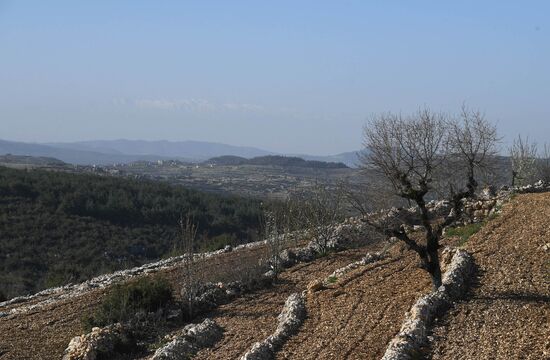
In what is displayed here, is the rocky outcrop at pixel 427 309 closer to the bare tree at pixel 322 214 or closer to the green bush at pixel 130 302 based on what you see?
the green bush at pixel 130 302

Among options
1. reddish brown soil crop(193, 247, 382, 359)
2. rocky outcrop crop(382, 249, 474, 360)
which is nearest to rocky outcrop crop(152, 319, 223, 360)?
reddish brown soil crop(193, 247, 382, 359)

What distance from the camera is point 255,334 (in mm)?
14672

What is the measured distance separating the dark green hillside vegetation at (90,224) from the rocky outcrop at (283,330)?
18336 millimetres

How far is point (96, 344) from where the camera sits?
15266mm

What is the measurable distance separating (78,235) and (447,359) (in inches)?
1586

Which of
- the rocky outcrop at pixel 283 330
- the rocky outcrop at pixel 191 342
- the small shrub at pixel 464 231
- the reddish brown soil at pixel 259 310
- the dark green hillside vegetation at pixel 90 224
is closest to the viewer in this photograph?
the rocky outcrop at pixel 283 330

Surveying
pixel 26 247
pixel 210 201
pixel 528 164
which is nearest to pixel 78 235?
pixel 26 247

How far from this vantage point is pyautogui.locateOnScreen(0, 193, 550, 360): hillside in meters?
11.9

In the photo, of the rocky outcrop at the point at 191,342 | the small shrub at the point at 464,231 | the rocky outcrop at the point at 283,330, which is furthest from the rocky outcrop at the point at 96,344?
the small shrub at the point at 464,231

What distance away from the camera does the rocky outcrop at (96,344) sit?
1512cm

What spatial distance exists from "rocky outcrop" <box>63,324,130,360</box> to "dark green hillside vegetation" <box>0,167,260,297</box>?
55.1 feet

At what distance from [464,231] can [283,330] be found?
8.66m

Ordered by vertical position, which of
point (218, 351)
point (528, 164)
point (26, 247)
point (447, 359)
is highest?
point (528, 164)

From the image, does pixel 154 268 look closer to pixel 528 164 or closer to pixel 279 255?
pixel 279 255
